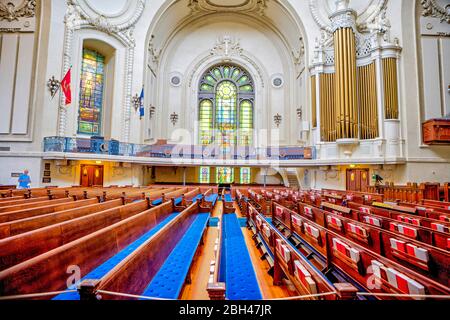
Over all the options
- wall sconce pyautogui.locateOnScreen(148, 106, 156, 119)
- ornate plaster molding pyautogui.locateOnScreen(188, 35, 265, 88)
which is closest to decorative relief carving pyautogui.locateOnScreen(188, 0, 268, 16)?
ornate plaster molding pyautogui.locateOnScreen(188, 35, 265, 88)

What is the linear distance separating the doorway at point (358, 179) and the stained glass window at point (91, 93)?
12.3m

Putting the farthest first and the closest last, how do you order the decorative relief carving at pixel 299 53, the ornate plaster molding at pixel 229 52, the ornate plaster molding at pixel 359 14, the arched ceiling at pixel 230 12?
the ornate plaster molding at pixel 229 52 < the decorative relief carving at pixel 299 53 < the arched ceiling at pixel 230 12 < the ornate plaster molding at pixel 359 14

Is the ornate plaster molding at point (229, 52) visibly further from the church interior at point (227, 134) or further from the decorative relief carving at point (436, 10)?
the decorative relief carving at point (436, 10)

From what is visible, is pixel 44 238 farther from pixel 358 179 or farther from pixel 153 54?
pixel 153 54

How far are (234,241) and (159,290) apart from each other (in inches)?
71.3

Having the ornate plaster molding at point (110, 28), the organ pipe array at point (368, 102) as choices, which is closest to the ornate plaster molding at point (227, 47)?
the ornate plaster molding at point (110, 28)

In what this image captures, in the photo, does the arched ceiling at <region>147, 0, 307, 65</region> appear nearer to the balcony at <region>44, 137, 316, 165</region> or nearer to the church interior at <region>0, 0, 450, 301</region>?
the church interior at <region>0, 0, 450, 301</region>

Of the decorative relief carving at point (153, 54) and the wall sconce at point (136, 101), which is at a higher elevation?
the decorative relief carving at point (153, 54)

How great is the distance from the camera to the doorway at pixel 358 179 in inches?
428

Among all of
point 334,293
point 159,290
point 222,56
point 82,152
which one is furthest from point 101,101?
point 334,293

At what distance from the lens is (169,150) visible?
1300cm

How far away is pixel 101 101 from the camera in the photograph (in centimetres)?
1278

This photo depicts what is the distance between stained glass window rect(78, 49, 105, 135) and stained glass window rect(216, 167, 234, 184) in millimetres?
7201

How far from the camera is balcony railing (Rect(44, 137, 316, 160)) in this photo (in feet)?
33.1
